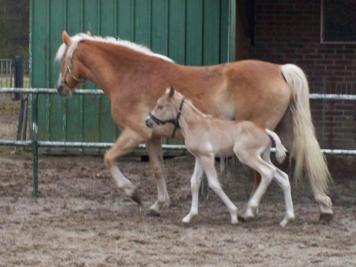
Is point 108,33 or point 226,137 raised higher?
point 108,33

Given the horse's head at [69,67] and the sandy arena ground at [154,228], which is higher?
the horse's head at [69,67]

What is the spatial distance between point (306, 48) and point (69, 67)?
547 cm

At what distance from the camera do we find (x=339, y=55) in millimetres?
14586

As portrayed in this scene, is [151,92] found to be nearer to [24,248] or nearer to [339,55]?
[24,248]

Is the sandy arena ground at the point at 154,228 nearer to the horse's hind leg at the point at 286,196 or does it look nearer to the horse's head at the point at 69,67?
the horse's hind leg at the point at 286,196

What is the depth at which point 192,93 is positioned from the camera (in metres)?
9.58

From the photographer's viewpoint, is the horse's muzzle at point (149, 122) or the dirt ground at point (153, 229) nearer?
the dirt ground at point (153, 229)

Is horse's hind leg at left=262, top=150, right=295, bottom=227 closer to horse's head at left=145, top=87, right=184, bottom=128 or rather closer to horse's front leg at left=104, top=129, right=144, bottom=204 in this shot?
horse's head at left=145, top=87, right=184, bottom=128

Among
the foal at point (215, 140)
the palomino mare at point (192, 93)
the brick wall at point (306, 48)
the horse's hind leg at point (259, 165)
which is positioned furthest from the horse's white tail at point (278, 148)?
the brick wall at point (306, 48)

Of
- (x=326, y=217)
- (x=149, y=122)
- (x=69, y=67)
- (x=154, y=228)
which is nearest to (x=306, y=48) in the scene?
(x=69, y=67)

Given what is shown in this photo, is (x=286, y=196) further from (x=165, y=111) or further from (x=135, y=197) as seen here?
(x=135, y=197)

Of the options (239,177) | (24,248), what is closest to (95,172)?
(239,177)

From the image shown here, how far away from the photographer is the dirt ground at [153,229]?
25.2 ft

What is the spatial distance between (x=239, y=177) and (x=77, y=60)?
9.88 ft
